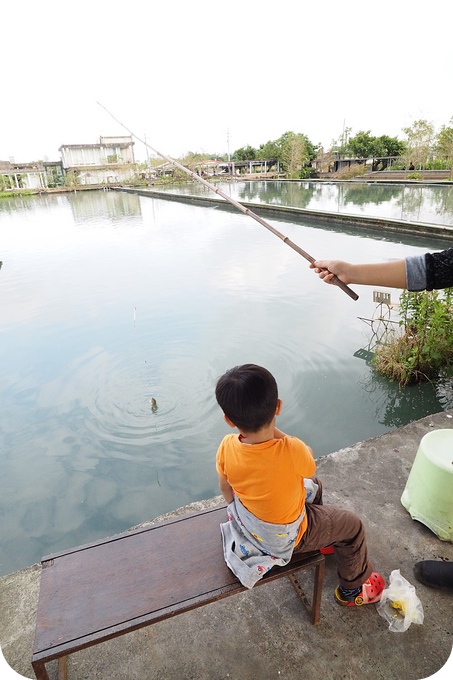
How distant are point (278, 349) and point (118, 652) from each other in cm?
396

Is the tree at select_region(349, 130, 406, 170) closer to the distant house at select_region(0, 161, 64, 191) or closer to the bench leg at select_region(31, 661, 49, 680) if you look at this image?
the distant house at select_region(0, 161, 64, 191)

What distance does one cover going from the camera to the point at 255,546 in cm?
133

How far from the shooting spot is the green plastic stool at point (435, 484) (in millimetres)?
1748

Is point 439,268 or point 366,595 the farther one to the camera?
point 366,595

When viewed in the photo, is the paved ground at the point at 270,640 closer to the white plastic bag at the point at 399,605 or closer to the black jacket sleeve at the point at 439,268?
the white plastic bag at the point at 399,605

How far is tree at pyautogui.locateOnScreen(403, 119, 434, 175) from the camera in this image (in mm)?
25750

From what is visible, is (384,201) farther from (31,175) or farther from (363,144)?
(31,175)

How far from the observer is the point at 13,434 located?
3836mm

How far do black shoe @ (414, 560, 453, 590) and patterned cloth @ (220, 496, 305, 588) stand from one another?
28.9 inches

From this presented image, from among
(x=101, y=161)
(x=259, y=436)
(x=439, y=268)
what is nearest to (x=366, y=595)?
(x=259, y=436)

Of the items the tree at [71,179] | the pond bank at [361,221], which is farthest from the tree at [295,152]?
the tree at [71,179]

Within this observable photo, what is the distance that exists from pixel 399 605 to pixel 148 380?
344 cm

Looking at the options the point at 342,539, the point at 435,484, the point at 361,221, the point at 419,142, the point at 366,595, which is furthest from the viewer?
the point at 419,142

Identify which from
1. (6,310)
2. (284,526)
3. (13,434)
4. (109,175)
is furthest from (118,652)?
(109,175)
